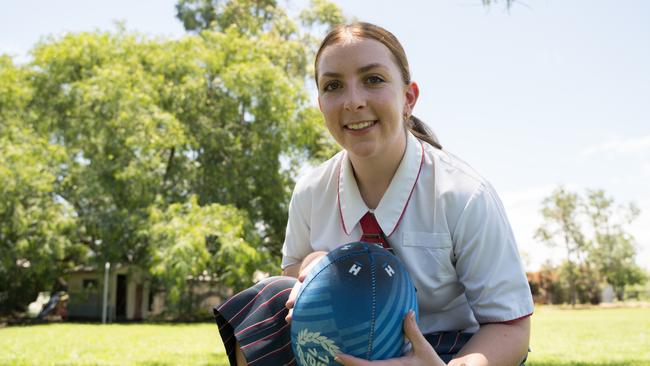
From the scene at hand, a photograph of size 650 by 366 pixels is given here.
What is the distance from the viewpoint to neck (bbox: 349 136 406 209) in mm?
2637

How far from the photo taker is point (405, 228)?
2.53 m

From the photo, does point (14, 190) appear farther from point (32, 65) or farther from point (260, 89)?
point (260, 89)

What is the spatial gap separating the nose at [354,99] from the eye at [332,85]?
0.09 metres

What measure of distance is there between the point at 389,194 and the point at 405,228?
148mm

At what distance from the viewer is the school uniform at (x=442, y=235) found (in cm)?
232

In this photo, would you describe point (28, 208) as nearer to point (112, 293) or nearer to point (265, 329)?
point (112, 293)

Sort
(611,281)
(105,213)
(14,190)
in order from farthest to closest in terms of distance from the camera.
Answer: (611,281), (105,213), (14,190)

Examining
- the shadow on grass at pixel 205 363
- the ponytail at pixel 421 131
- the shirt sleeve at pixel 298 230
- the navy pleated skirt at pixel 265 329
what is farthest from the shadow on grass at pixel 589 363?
the navy pleated skirt at pixel 265 329

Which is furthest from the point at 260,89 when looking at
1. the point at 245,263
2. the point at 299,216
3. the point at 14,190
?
the point at 299,216

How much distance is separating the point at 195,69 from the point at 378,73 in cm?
2210

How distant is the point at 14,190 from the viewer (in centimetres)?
2052

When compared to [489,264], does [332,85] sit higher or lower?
higher

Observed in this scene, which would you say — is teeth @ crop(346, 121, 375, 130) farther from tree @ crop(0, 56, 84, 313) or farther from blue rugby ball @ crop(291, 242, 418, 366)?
tree @ crop(0, 56, 84, 313)

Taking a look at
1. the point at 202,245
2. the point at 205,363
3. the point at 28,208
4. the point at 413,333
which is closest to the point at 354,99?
the point at 413,333
